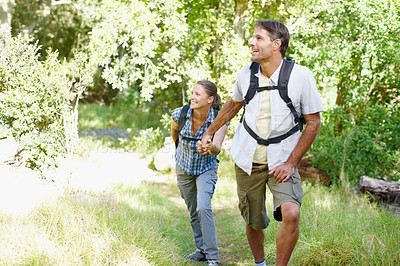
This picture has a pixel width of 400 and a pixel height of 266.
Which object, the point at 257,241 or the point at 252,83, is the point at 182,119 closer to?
the point at 252,83

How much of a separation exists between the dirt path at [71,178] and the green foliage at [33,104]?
382mm

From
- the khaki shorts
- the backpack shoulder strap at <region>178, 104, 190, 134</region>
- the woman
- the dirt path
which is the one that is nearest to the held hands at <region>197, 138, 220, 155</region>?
the woman

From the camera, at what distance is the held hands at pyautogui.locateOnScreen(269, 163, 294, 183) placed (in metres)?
3.20

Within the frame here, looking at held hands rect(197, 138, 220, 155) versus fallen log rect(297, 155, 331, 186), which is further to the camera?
fallen log rect(297, 155, 331, 186)

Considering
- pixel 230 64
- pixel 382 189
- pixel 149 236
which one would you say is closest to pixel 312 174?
pixel 382 189

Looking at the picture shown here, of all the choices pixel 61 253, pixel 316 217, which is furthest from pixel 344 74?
pixel 61 253

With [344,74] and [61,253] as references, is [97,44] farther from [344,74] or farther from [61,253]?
[61,253]

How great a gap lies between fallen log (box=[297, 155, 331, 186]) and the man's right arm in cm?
425

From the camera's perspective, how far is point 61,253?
3443 mm

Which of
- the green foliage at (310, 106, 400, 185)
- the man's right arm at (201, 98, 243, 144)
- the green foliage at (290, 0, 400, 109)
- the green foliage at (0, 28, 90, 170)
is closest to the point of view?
the man's right arm at (201, 98, 243, 144)

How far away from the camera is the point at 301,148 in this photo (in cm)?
320

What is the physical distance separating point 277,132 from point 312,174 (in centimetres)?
466

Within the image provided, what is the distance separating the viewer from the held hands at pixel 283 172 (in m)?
3.20

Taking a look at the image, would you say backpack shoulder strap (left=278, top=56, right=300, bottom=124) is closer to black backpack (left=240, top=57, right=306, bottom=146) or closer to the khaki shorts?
black backpack (left=240, top=57, right=306, bottom=146)
